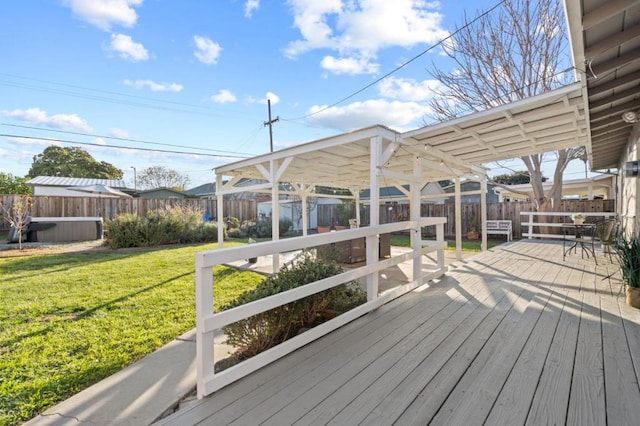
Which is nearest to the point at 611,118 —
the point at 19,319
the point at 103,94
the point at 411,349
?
the point at 411,349

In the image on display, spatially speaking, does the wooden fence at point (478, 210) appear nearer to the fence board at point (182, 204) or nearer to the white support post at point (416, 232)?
the fence board at point (182, 204)

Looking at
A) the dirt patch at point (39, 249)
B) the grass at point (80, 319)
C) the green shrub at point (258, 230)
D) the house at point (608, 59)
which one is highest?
the house at point (608, 59)

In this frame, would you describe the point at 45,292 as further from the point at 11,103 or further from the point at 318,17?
the point at 11,103

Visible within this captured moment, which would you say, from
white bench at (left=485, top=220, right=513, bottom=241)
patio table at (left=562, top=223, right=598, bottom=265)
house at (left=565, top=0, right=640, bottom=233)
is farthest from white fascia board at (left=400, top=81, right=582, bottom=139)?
white bench at (left=485, top=220, right=513, bottom=241)

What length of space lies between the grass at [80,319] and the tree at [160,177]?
32276mm

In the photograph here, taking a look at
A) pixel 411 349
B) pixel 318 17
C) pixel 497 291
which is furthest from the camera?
pixel 318 17

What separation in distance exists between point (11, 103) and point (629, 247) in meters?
22.1

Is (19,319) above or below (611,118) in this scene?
below

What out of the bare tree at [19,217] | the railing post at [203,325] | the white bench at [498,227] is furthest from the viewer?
the white bench at [498,227]

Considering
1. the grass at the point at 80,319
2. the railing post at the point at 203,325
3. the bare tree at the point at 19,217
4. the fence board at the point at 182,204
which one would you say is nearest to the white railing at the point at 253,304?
Result: the railing post at the point at 203,325

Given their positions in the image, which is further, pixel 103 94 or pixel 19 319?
pixel 103 94

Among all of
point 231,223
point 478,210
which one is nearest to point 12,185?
point 231,223

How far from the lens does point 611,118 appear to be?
4.41m

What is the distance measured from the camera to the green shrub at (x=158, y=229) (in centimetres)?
951
